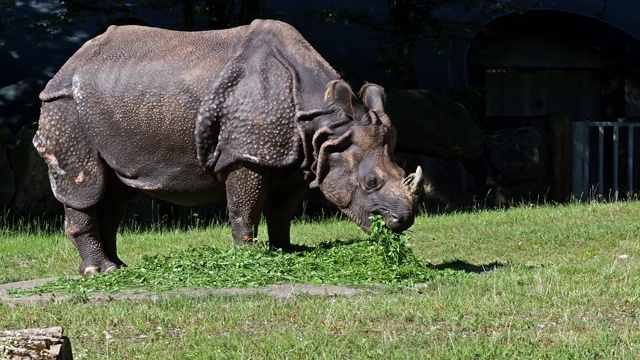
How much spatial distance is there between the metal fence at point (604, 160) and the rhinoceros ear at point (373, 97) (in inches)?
323

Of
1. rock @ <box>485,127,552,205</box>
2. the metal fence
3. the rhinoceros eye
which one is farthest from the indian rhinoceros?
the metal fence

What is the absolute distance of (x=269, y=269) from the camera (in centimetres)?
955

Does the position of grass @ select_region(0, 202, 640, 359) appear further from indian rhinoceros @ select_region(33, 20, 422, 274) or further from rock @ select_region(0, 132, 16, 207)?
rock @ select_region(0, 132, 16, 207)

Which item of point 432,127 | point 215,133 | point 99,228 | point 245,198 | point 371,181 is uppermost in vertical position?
point 215,133

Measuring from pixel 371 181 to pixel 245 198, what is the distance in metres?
1.05

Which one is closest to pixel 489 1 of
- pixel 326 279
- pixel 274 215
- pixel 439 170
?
pixel 439 170

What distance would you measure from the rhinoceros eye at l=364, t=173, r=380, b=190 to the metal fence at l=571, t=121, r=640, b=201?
8.64m

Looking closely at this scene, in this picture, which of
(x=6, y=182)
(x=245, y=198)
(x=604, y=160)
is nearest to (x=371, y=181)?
(x=245, y=198)

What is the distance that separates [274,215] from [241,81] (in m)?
1.37

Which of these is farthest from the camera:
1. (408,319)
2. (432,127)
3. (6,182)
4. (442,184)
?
(432,127)

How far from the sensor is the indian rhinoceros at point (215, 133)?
996 centimetres

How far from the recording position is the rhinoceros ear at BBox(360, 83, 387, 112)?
10.3 m

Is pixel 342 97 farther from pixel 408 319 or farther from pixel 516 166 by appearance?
pixel 516 166

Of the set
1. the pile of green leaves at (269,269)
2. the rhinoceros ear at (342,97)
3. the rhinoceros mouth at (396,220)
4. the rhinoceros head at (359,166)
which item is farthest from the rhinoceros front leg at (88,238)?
the rhinoceros mouth at (396,220)
